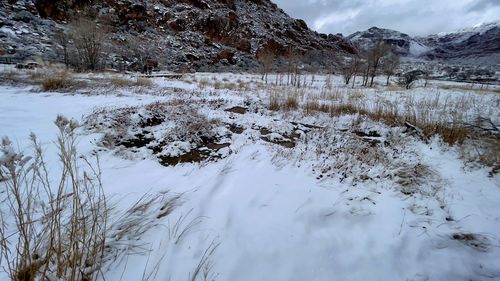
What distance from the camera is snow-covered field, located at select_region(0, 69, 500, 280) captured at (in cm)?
130

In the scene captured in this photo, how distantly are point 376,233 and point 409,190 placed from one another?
3.30 feet

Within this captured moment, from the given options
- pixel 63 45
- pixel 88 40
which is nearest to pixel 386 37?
pixel 88 40

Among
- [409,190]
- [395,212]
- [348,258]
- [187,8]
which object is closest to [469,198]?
[409,190]

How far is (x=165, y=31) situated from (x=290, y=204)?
153ft

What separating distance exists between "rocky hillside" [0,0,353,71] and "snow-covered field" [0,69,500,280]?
2377cm

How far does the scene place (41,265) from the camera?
1.05 m

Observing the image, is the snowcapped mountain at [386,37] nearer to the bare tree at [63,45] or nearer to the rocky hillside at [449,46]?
the rocky hillside at [449,46]

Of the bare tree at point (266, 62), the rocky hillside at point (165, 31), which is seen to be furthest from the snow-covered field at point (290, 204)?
the rocky hillside at point (165, 31)

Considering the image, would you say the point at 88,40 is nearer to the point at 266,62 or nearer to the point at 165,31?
the point at 266,62

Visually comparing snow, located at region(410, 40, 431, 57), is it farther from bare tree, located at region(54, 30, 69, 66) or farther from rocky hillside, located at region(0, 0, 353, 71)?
bare tree, located at region(54, 30, 69, 66)

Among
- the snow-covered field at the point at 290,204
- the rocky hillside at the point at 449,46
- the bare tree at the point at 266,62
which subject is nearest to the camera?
the snow-covered field at the point at 290,204

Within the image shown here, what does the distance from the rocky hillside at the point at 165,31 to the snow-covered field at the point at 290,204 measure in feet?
78.0

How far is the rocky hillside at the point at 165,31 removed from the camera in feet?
74.0

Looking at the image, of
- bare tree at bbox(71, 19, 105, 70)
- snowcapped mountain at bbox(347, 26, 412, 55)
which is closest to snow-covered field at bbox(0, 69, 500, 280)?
bare tree at bbox(71, 19, 105, 70)
